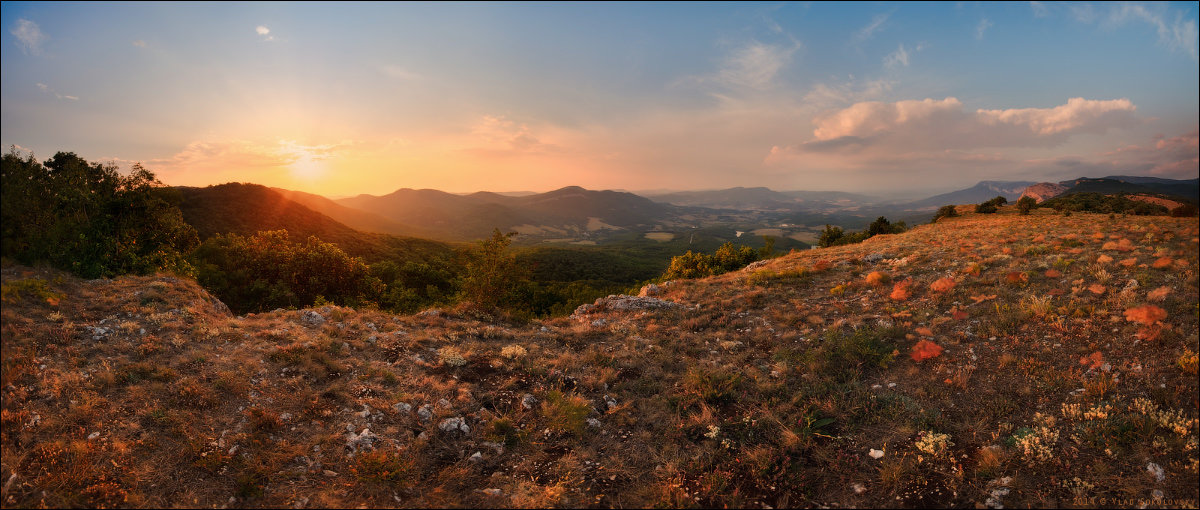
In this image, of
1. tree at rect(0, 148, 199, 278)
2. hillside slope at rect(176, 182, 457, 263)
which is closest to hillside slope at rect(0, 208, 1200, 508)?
tree at rect(0, 148, 199, 278)

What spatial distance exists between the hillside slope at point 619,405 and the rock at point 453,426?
0.14 ft

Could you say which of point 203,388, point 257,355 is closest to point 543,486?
point 203,388

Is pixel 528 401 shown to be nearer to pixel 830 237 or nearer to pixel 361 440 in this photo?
pixel 361 440

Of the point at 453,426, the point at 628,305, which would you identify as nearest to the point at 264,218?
the point at 628,305

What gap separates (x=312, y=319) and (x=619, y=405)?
1255 cm

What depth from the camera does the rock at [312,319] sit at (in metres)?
14.2

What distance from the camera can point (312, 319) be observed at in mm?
14438

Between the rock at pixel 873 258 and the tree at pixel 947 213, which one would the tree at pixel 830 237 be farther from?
the rock at pixel 873 258

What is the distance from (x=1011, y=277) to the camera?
49.0 feet

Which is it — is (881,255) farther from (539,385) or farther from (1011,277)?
(539,385)

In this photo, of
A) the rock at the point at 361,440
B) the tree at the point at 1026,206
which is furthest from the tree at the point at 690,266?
the tree at the point at 1026,206

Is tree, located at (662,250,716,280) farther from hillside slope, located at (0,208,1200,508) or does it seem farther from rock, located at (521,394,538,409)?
rock, located at (521,394,538,409)

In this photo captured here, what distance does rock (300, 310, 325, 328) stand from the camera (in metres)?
14.2

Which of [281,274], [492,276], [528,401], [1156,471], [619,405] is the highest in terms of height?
[492,276]
